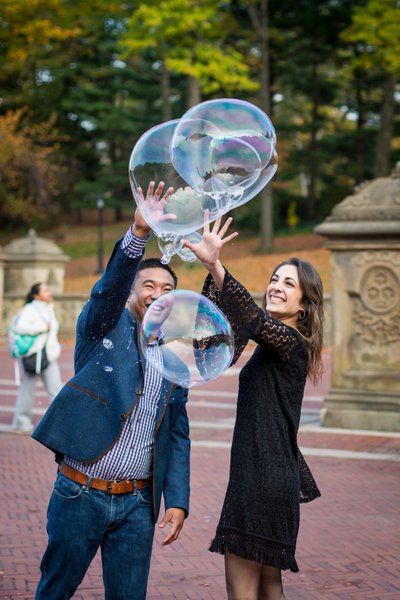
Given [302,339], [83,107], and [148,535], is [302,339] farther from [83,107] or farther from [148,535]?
[83,107]

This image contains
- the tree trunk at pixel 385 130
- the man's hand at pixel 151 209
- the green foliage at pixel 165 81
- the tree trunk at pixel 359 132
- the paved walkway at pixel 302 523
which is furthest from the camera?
the tree trunk at pixel 359 132

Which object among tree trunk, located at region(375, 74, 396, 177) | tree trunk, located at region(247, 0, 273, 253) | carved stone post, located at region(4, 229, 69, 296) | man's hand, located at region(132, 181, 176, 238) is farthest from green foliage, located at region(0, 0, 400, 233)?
man's hand, located at region(132, 181, 176, 238)

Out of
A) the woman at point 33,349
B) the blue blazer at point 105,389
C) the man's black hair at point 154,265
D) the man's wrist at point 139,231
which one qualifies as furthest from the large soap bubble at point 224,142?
the woman at point 33,349

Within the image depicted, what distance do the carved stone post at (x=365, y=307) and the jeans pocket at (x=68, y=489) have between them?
7962 mm

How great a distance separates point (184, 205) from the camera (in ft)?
12.2

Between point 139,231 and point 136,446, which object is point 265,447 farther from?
point 139,231

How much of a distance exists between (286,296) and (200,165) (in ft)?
2.14

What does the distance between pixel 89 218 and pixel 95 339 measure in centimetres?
5236

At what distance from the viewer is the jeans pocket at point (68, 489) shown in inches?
139

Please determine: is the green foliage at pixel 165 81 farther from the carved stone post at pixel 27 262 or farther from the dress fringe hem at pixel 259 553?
the dress fringe hem at pixel 259 553

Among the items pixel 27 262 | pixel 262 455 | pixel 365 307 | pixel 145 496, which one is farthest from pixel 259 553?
pixel 27 262

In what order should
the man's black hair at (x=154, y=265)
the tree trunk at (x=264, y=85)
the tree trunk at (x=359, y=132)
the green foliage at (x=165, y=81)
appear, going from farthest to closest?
1. the tree trunk at (x=359, y=132)
2. the tree trunk at (x=264, y=85)
3. the green foliage at (x=165, y=81)
4. the man's black hair at (x=154, y=265)

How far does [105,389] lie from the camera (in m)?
3.55

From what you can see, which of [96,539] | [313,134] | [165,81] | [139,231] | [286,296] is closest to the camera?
[139,231]
